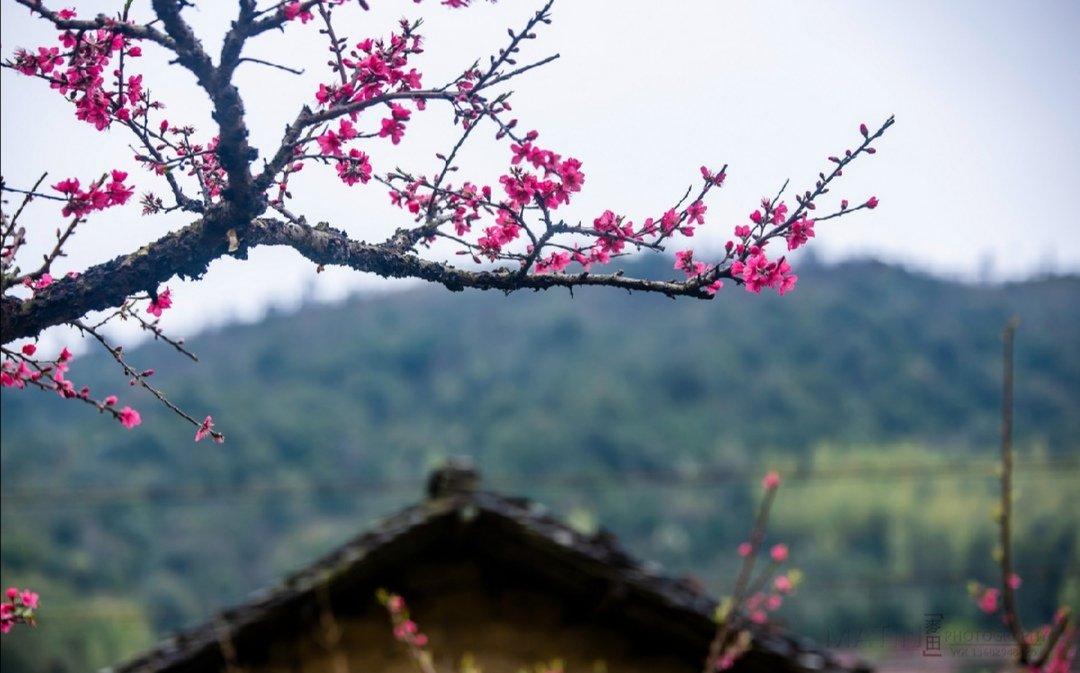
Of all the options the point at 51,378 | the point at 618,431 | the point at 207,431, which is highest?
the point at 618,431

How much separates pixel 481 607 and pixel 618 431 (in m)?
44.0

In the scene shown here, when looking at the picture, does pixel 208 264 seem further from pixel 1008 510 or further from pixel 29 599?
pixel 1008 510

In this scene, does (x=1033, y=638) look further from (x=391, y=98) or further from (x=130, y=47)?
(x=130, y=47)

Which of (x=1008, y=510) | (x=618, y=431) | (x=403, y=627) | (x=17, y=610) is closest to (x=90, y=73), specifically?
(x=17, y=610)

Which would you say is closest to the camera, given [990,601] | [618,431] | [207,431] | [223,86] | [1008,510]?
[223,86]

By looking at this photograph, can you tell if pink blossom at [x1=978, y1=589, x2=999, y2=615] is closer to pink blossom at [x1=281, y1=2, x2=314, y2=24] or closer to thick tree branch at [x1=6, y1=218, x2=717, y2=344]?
thick tree branch at [x1=6, y1=218, x2=717, y2=344]

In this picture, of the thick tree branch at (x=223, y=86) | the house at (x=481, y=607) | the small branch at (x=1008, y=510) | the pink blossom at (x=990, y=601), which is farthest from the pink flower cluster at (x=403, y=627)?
the thick tree branch at (x=223, y=86)

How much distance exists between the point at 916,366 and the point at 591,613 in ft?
134

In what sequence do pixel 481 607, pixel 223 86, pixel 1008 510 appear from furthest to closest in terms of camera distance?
pixel 481 607 < pixel 1008 510 < pixel 223 86

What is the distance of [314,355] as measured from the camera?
4584 cm

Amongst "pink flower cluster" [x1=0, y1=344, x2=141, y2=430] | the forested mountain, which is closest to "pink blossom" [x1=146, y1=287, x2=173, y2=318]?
"pink flower cluster" [x1=0, y1=344, x2=141, y2=430]

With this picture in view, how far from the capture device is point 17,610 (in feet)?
8.52

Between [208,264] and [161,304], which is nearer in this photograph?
[208,264]

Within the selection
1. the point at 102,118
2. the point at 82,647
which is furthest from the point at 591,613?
the point at 82,647
